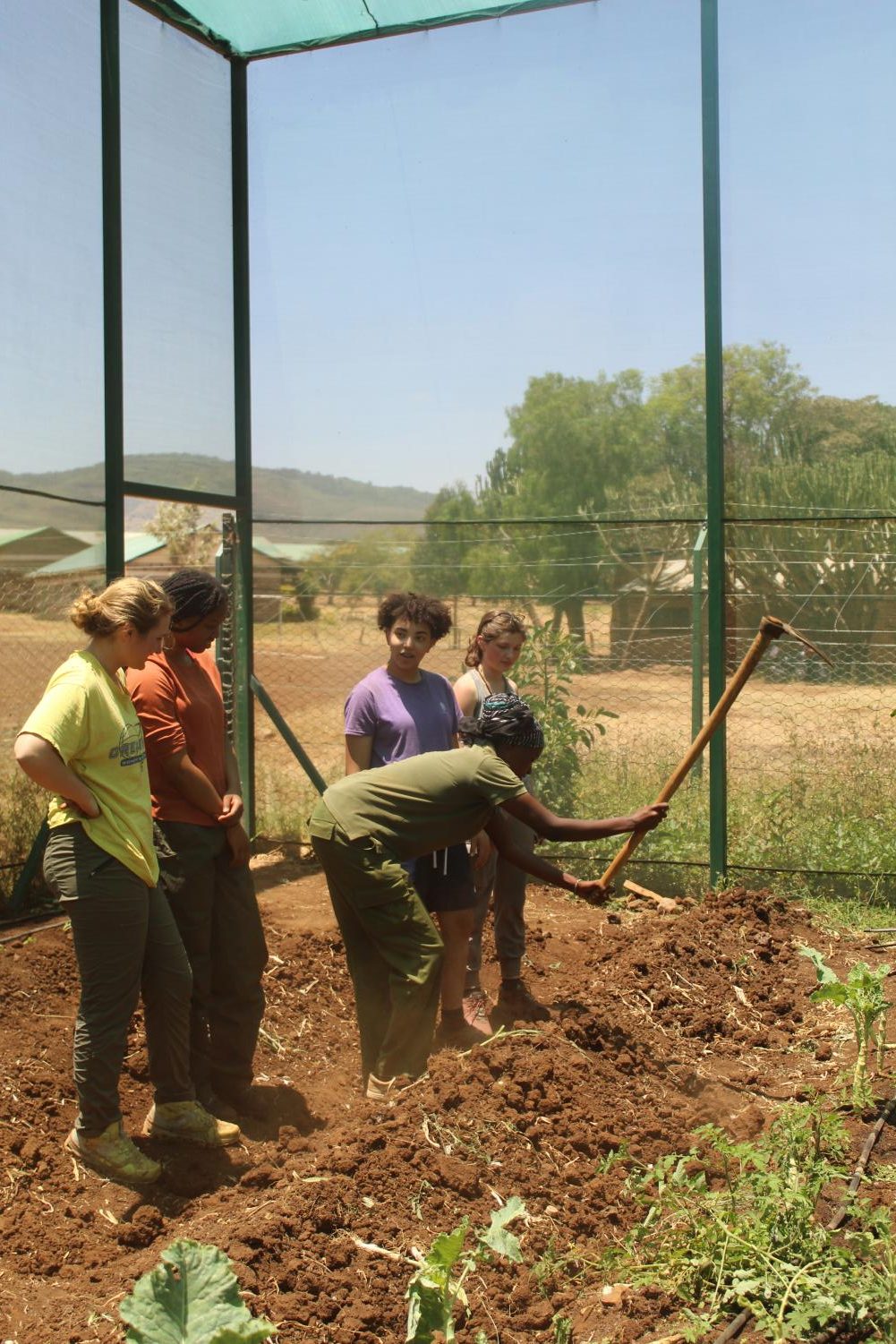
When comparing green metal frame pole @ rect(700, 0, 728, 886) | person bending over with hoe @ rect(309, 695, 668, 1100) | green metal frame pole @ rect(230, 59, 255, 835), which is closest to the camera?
person bending over with hoe @ rect(309, 695, 668, 1100)

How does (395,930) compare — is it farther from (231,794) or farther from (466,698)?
(466,698)

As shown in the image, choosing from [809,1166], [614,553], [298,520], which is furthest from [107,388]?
[809,1166]

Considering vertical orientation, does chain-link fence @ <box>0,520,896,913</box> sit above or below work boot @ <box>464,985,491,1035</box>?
above

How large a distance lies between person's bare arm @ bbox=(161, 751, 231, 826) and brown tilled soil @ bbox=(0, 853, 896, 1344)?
107 cm

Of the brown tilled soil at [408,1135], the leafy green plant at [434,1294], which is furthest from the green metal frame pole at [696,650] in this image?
the leafy green plant at [434,1294]

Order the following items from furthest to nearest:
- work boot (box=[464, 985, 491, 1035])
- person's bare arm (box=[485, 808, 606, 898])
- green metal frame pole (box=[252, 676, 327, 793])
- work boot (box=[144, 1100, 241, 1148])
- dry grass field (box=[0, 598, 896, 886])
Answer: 1. green metal frame pole (box=[252, 676, 327, 793])
2. dry grass field (box=[0, 598, 896, 886])
3. work boot (box=[464, 985, 491, 1035])
4. person's bare arm (box=[485, 808, 606, 898])
5. work boot (box=[144, 1100, 241, 1148])

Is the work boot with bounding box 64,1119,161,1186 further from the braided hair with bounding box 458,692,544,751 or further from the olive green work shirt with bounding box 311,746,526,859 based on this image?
the braided hair with bounding box 458,692,544,751

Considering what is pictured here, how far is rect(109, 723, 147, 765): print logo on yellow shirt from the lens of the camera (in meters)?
3.85

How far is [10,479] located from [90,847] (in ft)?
10.0

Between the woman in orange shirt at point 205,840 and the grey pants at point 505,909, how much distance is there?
→ 91cm

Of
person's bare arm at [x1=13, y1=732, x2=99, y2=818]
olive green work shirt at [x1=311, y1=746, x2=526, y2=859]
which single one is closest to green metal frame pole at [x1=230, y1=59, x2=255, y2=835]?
olive green work shirt at [x1=311, y1=746, x2=526, y2=859]

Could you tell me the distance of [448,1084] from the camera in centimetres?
391

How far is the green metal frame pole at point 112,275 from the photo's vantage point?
6672 millimetres

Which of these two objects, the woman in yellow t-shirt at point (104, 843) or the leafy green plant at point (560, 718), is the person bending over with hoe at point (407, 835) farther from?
the leafy green plant at point (560, 718)
